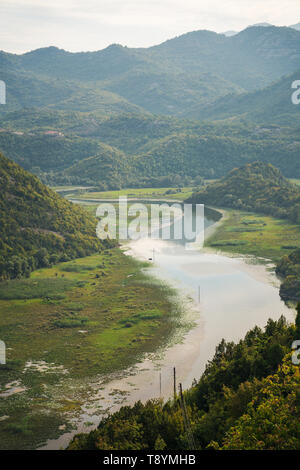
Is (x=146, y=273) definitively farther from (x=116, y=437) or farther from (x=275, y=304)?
(x=116, y=437)

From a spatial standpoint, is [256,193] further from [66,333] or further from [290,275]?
[66,333]

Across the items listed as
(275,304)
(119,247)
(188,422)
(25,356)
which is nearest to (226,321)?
(275,304)

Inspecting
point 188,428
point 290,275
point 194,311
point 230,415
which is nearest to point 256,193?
point 290,275

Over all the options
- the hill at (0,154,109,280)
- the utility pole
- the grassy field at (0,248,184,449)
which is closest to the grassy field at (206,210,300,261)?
the grassy field at (0,248,184,449)

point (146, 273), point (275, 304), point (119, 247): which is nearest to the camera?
point (275, 304)

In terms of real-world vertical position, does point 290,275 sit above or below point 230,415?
above
